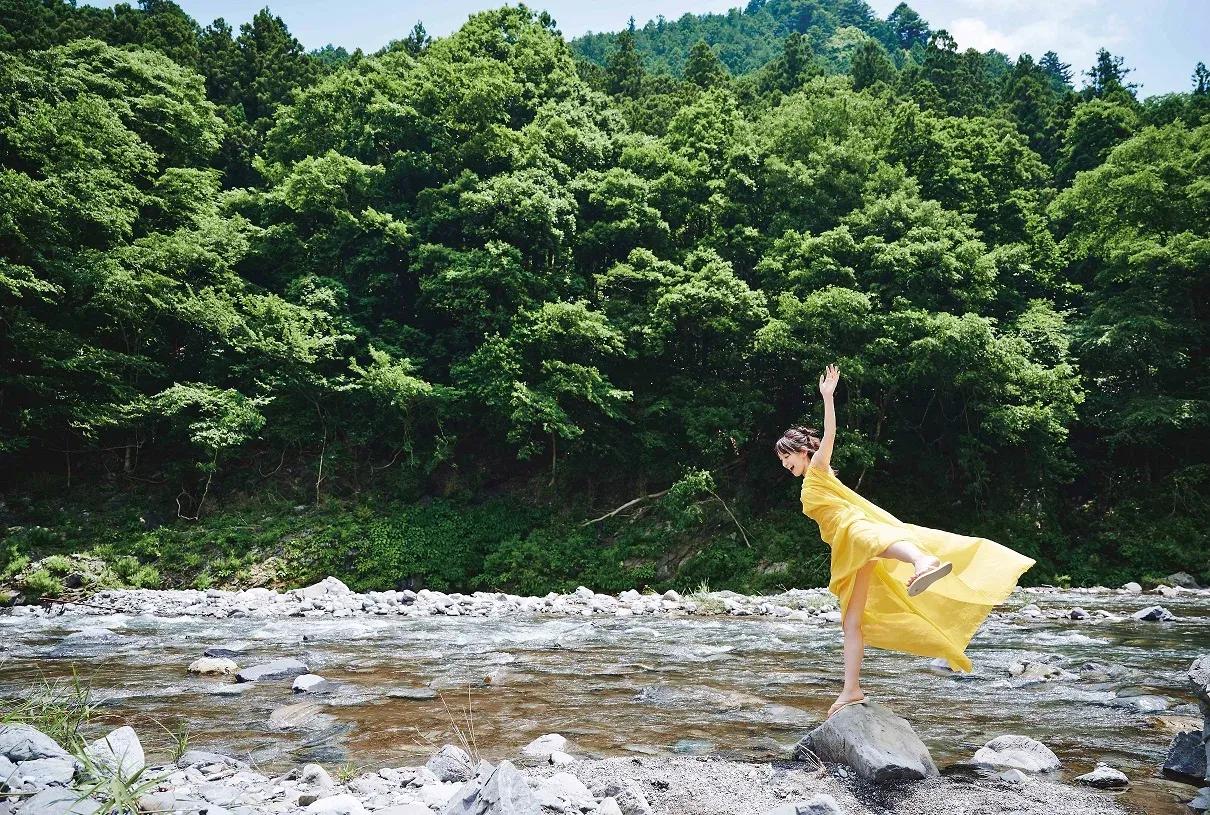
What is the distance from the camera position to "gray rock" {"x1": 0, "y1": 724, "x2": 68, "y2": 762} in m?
3.72

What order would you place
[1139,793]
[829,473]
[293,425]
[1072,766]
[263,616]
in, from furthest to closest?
[293,425] → [263,616] → [829,473] → [1072,766] → [1139,793]

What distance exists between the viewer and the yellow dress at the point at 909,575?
4621mm

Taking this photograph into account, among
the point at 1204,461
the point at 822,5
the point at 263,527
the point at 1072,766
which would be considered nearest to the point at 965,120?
the point at 1204,461

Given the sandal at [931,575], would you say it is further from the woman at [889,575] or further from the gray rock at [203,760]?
the gray rock at [203,760]

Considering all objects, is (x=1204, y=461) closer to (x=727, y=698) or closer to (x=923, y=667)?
(x=923, y=667)

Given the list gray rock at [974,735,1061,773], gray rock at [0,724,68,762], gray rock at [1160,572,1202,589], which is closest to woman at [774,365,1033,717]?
gray rock at [974,735,1061,773]

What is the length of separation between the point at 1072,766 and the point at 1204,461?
75.9ft

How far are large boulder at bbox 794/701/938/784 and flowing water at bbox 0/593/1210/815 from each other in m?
0.37

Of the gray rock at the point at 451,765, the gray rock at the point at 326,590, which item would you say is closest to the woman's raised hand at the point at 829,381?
the gray rock at the point at 451,765

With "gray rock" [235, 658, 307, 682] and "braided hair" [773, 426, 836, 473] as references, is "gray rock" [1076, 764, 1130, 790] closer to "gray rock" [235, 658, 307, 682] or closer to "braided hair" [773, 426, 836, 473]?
"braided hair" [773, 426, 836, 473]

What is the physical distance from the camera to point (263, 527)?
69.2 feet

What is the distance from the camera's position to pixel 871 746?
4094 mm

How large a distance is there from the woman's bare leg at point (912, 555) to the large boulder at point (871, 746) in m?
0.85

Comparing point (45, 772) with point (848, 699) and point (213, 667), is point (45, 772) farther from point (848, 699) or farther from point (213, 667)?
point (213, 667)
